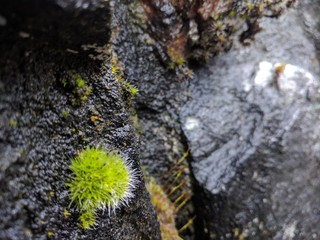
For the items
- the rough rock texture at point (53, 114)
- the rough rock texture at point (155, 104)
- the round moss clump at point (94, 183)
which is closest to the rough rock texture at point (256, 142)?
the rough rock texture at point (155, 104)

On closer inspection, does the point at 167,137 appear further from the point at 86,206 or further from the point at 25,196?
the point at 25,196

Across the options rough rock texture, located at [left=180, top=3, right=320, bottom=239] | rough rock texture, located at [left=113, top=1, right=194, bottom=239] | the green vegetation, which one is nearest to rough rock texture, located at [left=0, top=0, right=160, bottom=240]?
the green vegetation

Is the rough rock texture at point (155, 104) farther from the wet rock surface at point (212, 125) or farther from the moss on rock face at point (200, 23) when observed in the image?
the moss on rock face at point (200, 23)

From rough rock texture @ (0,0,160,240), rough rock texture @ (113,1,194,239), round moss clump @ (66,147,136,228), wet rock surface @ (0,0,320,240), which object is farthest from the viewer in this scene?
rough rock texture @ (113,1,194,239)

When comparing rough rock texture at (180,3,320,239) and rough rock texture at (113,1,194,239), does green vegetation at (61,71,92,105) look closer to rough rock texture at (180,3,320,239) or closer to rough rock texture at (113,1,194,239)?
rough rock texture at (113,1,194,239)

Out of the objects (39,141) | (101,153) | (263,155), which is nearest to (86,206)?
(101,153)

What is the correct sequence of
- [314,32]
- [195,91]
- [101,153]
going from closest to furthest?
[101,153], [195,91], [314,32]
